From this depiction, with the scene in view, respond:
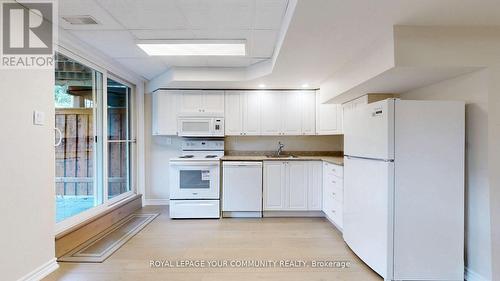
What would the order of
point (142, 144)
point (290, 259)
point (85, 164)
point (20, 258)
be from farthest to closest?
1. point (142, 144)
2. point (85, 164)
3. point (290, 259)
4. point (20, 258)

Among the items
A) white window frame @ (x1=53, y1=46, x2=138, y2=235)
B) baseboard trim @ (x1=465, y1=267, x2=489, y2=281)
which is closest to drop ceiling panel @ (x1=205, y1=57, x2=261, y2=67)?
white window frame @ (x1=53, y1=46, x2=138, y2=235)

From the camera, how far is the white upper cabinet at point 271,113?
14.1 ft

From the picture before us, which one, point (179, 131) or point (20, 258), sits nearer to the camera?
point (20, 258)

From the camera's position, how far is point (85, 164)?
10.3 ft

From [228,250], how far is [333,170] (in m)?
1.71

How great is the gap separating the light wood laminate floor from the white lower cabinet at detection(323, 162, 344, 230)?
0.59 feet

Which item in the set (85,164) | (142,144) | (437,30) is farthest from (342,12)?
(142,144)

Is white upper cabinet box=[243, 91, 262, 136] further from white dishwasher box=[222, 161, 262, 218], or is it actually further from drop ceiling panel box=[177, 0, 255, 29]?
drop ceiling panel box=[177, 0, 255, 29]

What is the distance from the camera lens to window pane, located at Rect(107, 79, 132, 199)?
378cm

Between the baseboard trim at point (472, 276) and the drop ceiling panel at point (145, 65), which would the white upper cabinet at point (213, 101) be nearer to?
the drop ceiling panel at point (145, 65)

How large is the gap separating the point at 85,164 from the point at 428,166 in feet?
12.1

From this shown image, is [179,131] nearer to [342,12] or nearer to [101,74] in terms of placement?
[101,74]

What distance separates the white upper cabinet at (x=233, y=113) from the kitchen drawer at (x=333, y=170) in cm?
149

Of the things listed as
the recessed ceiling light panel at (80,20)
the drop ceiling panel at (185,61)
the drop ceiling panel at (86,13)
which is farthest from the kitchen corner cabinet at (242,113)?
the recessed ceiling light panel at (80,20)
